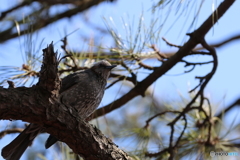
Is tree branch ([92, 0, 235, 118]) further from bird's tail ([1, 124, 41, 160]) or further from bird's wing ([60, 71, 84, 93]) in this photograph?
bird's tail ([1, 124, 41, 160])

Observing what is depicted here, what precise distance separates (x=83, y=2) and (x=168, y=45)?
200 cm

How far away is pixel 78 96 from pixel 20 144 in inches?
23.5

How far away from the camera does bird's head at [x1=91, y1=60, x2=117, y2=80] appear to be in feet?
11.7

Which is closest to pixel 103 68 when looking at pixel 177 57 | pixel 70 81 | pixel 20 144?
pixel 70 81

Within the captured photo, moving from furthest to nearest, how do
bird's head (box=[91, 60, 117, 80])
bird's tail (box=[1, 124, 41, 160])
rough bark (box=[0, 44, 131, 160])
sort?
bird's head (box=[91, 60, 117, 80]) < bird's tail (box=[1, 124, 41, 160]) < rough bark (box=[0, 44, 131, 160])

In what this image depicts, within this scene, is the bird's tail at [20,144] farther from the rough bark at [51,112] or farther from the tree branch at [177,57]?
the tree branch at [177,57]

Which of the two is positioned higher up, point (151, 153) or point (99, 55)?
point (99, 55)

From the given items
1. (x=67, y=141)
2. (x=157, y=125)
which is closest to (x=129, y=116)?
(x=157, y=125)

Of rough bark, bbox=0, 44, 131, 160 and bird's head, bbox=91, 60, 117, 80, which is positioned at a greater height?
bird's head, bbox=91, 60, 117, 80

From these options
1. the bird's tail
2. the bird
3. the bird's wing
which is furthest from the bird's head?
the bird's tail

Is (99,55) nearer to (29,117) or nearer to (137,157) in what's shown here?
(137,157)

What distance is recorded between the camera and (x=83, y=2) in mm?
5121

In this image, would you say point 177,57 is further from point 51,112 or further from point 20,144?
point 51,112

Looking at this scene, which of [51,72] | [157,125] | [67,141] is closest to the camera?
[51,72]
